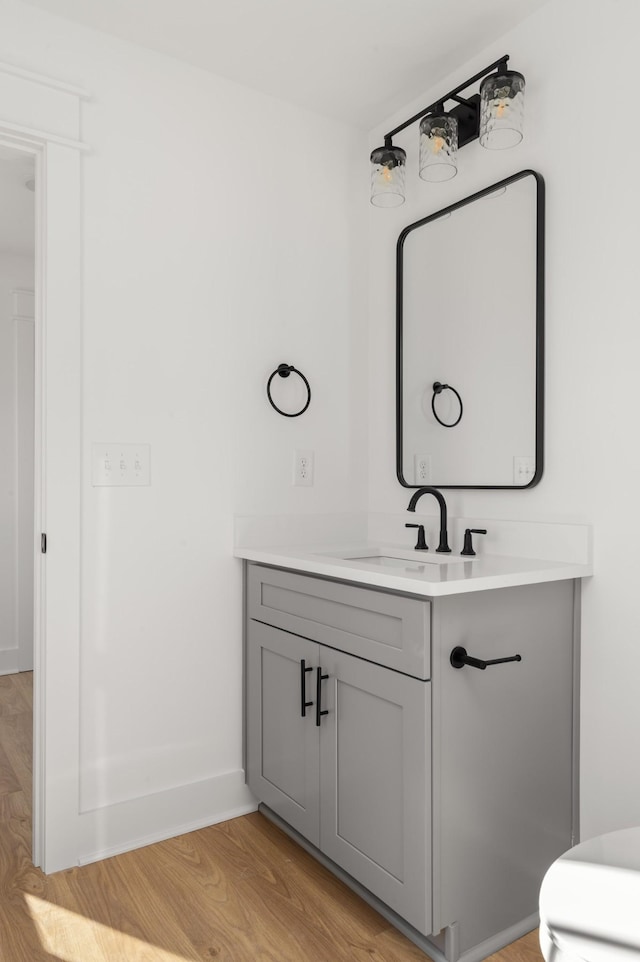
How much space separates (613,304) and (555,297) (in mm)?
184

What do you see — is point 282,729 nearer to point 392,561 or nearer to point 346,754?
point 346,754

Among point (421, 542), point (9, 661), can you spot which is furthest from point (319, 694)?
point (9, 661)

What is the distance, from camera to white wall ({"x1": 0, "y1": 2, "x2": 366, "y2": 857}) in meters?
1.97

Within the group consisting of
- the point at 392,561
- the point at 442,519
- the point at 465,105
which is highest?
the point at 465,105

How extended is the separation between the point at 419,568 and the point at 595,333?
30.7 inches

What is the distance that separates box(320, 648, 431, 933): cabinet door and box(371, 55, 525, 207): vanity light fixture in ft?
4.85

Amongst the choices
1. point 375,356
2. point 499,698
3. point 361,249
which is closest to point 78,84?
point 361,249

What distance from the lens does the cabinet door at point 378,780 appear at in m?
1.50

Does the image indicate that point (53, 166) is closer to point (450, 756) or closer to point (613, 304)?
point (613, 304)

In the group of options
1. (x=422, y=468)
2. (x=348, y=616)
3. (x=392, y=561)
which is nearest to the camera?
(x=348, y=616)

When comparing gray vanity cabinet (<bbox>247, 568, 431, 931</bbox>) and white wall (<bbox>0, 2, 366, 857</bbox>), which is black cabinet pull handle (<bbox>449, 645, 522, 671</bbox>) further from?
white wall (<bbox>0, 2, 366, 857</bbox>)

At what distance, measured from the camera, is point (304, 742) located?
1.91 metres

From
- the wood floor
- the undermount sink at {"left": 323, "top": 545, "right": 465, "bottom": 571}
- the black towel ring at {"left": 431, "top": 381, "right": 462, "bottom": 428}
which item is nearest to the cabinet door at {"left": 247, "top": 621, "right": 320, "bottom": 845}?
the wood floor

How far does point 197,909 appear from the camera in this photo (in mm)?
1705
